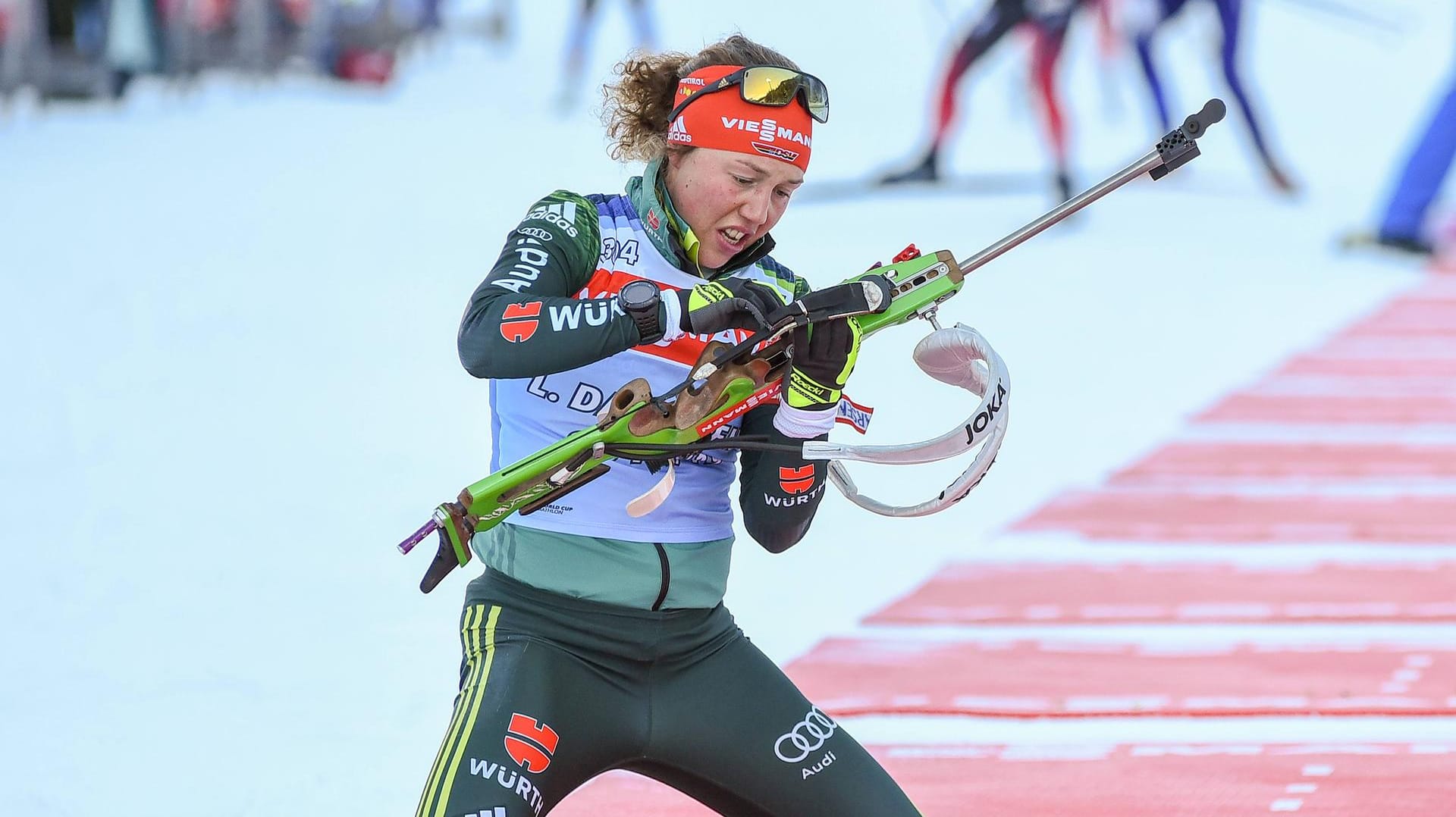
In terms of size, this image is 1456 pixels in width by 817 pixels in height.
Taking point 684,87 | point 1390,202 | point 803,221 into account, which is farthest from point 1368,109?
point 684,87

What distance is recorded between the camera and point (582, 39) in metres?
10.8

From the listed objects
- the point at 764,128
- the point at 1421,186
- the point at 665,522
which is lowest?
the point at 1421,186

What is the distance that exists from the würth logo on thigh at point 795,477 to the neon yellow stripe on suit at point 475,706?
37cm

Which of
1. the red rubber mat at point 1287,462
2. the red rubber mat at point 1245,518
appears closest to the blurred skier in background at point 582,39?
the red rubber mat at point 1287,462

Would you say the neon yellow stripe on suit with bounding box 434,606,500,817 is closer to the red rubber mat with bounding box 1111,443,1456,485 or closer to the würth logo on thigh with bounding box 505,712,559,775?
the würth logo on thigh with bounding box 505,712,559,775

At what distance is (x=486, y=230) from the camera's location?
794 cm

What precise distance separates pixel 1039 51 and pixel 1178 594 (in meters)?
4.46

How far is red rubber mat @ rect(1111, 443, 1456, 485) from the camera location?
15.8 feet

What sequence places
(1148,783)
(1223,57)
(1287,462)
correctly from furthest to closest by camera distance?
(1223,57) → (1287,462) → (1148,783)

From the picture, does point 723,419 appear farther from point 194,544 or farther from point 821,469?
point 194,544

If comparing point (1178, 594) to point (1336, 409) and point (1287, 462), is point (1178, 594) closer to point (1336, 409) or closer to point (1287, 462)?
point (1287, 462)

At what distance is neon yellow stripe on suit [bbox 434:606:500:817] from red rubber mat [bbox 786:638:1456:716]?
117 cm

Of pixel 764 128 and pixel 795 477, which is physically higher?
pixel 764 128

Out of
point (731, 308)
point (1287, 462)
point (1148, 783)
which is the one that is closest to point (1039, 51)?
point (1287, 462)
